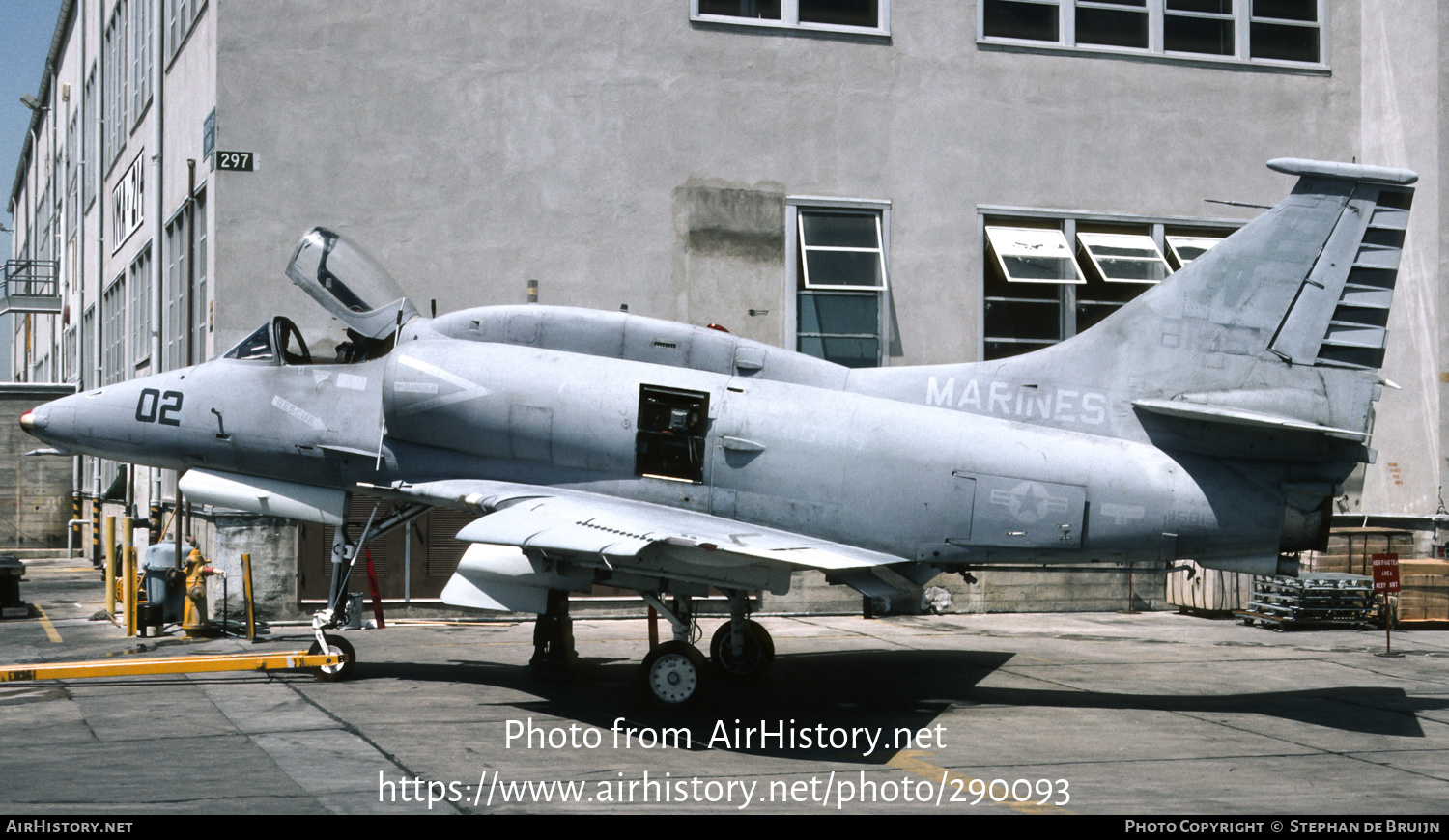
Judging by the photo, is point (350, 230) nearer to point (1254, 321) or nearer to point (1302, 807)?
point (1254, 321)

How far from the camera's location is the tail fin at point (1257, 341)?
11945mm

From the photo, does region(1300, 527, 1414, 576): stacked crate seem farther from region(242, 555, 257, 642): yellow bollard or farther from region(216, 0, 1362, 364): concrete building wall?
region(242, 555, 257, 642): yellow bollard

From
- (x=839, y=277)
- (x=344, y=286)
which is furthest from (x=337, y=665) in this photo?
(x=839, y=277)

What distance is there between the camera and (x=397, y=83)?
2038 centimetres

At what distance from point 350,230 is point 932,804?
15.0m

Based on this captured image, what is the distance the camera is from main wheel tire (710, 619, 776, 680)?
13.3 m

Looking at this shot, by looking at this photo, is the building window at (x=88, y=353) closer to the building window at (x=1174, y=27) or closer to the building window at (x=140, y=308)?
the building window at (x=140, y=308)

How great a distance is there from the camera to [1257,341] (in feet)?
39.8

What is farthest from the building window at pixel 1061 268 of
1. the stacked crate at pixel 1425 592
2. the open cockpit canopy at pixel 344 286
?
the open cockpit canopy at pixel 344 286

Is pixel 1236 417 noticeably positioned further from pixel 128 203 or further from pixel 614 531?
pixel 128 203

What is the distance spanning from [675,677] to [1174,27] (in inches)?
729

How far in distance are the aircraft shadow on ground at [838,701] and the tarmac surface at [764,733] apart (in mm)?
53

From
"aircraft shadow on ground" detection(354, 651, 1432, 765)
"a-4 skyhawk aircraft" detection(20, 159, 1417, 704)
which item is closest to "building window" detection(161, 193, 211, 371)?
"aircraft shadow on ground" detection(354, 651, 1432, 765)

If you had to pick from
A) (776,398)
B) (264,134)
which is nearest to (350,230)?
(264,134)
